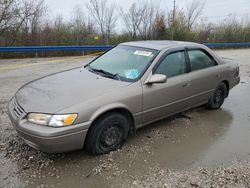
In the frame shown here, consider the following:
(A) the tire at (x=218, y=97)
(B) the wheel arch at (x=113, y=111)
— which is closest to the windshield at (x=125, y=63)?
(B) the wheel arch at (x=113, y=111)

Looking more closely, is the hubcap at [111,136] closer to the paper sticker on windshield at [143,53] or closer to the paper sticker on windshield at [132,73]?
the paper sticker on windshield at [132,73]

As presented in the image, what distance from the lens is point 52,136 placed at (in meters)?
3.20

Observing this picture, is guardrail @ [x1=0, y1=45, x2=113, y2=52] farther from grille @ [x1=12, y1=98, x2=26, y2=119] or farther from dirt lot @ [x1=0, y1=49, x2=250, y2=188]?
grille @ [x1=12, y1=98, x2=26, y2=119]

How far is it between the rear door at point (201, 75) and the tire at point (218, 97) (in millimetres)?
241

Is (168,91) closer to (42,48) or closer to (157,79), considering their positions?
(157,79)

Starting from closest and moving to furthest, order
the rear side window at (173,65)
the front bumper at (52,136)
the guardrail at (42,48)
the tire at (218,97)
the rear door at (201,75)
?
the front bumper at (52,136) < the rear side window at (173,65) < the rear door at (201,75) < the tire at (218,97) < the guardrail at (42,48)

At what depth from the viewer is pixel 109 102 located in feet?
12.1

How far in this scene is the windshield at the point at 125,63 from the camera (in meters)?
4.25

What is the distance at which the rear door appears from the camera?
5030 millimetres

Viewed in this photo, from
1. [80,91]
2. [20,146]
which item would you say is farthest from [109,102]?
[20,146]

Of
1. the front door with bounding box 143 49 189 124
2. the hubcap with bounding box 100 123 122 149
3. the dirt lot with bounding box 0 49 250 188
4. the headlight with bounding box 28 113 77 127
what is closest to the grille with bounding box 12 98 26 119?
the headlight with bounding box 28 113 77 127

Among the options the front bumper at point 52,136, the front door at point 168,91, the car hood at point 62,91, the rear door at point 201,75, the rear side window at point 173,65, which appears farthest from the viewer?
the rear door at point 201,75

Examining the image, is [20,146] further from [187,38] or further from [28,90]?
[187,38]

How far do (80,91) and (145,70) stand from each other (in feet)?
3.76
